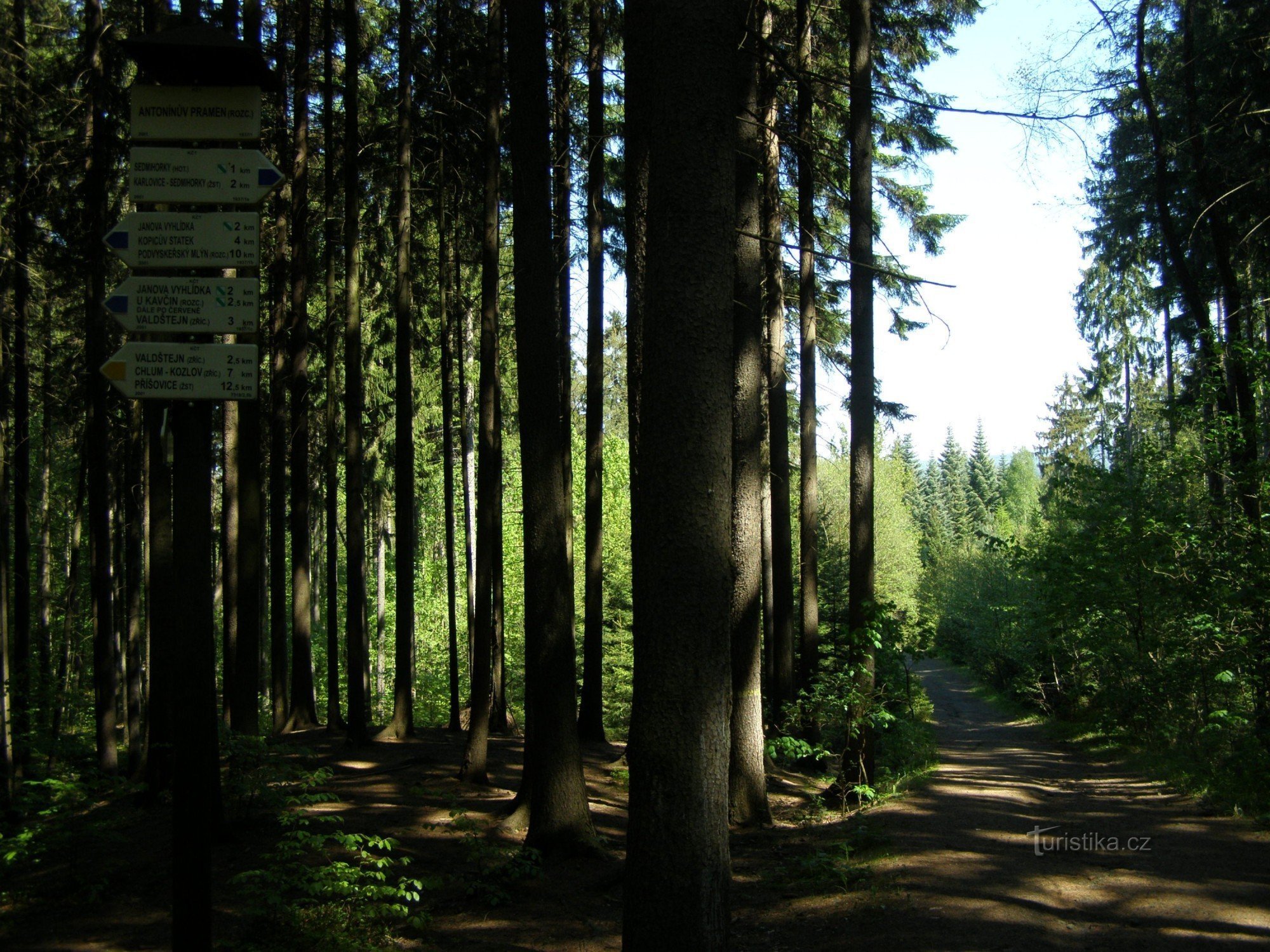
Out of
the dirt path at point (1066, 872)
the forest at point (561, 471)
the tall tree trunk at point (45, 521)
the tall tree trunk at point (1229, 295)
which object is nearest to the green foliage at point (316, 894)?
the forest at point (561, 471)

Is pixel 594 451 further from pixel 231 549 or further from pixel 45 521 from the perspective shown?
pixel 45 521

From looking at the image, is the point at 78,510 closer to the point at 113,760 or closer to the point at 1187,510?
the point at 113,760

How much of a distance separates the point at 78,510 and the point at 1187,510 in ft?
70.3

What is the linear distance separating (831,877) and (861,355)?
6493 millimetres

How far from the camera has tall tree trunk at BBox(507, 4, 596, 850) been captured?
830 cm

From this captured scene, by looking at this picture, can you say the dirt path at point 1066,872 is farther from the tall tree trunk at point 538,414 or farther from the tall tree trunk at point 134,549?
the tall tree trunk at point 134,549

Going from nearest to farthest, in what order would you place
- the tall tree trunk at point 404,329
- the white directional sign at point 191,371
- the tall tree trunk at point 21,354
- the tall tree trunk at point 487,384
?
the white directional sign at point 191,371 < the tall tree trunk at point 487,384 < the tall tree trunk at point 21,354 < the tall tree trunk at point 404,329

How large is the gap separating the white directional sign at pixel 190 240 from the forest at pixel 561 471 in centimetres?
2

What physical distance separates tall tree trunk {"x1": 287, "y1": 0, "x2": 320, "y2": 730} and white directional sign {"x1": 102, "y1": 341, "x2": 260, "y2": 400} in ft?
35.2

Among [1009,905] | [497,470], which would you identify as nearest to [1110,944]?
[1009,905]

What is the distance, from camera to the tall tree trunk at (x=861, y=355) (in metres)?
11.0

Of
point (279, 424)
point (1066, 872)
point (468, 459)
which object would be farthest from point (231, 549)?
point (1066, 872)

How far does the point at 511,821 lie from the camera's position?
8969mm

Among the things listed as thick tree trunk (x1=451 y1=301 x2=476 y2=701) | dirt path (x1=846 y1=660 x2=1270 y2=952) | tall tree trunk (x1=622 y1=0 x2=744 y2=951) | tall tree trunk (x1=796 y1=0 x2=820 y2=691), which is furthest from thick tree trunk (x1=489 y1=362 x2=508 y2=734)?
tall tree trunk (x1=622 y1=0 x2=744 y2=951)
